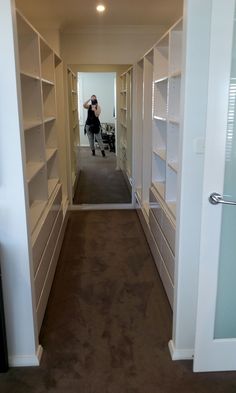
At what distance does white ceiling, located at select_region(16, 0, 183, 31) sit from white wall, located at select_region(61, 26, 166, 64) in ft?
0.48

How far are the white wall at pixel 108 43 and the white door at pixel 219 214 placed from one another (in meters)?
3.47

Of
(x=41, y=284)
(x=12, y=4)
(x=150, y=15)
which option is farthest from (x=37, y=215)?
(x=150, y=15)

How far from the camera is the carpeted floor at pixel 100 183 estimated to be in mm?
5782

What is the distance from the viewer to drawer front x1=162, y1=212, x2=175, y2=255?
8.71ft

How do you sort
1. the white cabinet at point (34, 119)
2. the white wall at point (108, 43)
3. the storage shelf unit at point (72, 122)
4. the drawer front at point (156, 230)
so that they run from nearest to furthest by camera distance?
1. the white cabinet at point (34, 119)
2. the drawer front at point (156, 230)
3. the white wall at point (108, 43)
4. the storage shelf unit at point (72, 122)

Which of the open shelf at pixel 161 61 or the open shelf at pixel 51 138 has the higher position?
the open shelf at pixel 161 61

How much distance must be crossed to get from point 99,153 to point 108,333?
24.5 feet

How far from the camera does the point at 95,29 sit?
484 cm

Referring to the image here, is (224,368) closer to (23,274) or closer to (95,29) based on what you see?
(23,274)

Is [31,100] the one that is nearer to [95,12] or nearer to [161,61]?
[161,61]

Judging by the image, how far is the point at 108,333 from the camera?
251cm

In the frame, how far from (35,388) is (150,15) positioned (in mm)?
3894

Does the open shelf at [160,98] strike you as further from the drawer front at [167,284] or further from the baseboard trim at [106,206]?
the baseboard trim at [106,206]

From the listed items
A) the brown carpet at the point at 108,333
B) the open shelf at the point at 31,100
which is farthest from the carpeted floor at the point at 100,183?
the open shelf at the point at 31,100
